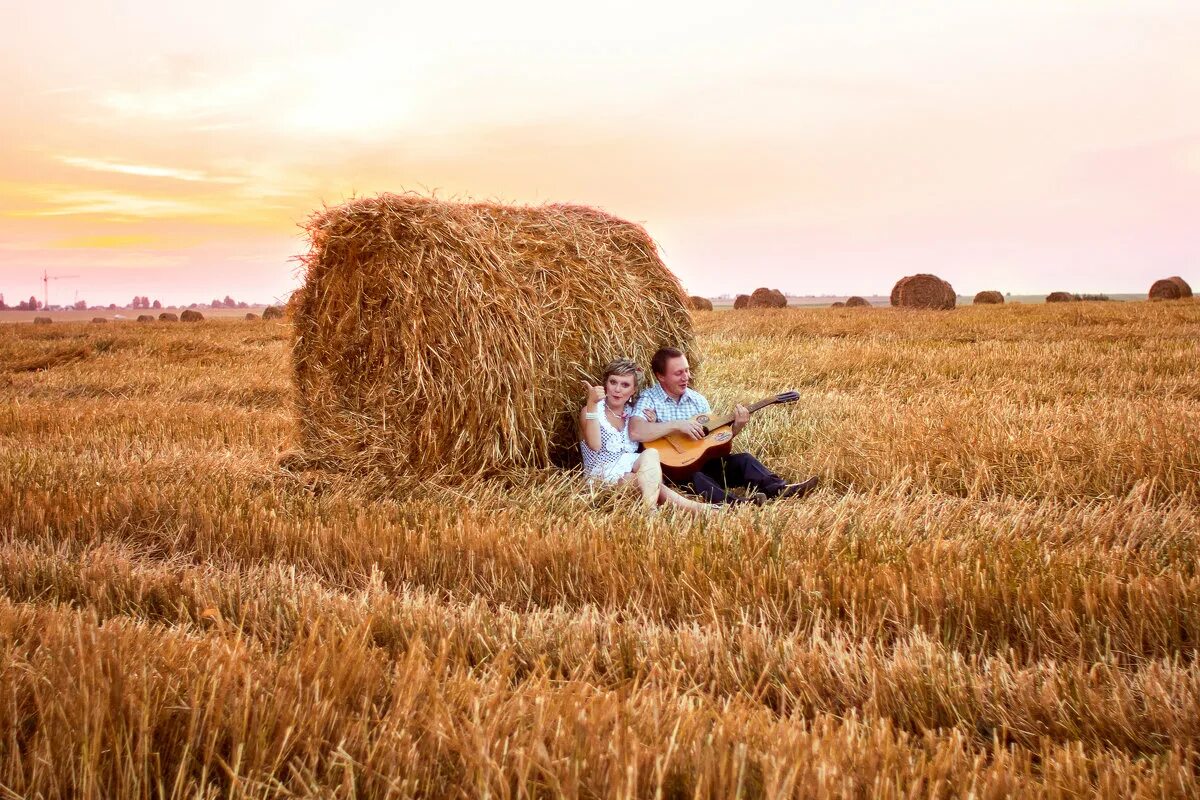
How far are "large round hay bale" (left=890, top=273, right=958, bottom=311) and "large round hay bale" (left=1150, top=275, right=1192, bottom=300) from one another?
344 inches

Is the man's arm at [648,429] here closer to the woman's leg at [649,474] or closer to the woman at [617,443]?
the woman at [617,443]

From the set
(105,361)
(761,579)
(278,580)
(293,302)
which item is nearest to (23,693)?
(278,580)

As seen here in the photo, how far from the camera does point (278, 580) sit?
156 inches

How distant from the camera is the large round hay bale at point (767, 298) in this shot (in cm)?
3422

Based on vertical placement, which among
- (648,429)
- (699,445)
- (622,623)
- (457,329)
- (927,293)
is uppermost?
(927,293)

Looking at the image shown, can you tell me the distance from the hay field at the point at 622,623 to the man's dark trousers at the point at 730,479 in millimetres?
453

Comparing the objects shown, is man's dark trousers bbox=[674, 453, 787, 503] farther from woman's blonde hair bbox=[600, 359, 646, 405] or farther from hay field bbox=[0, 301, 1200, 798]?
woman's blonde hair bbox=[600, 359, 646, 405]

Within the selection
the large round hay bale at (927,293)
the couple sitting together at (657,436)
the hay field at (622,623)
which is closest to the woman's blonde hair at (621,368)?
the couple sitting together at (657,436)

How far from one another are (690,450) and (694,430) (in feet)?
0.57

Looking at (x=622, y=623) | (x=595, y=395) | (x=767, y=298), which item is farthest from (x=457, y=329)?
(x=767, y=298)

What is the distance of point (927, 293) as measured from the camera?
28.1 m

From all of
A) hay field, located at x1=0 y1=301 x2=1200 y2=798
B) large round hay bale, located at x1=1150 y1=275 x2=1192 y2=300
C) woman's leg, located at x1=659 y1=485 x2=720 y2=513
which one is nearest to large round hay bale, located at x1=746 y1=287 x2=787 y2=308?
large round hay bale, located at x1=1150 y1=275 x2=1192 y2=300

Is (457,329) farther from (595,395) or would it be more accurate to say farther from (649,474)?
(649,474)

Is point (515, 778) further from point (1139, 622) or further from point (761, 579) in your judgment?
point (1139, 622)
